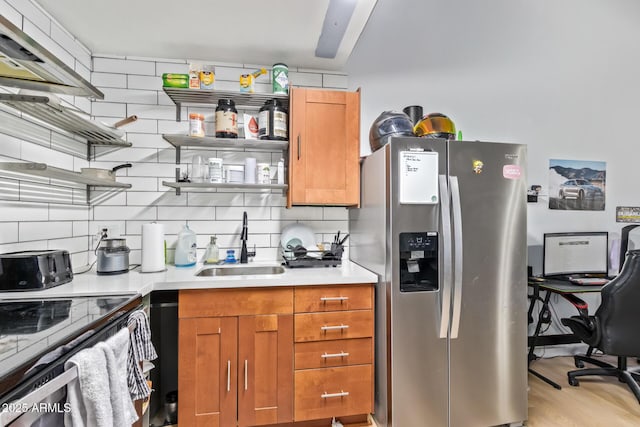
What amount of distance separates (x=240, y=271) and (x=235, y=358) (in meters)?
0.60

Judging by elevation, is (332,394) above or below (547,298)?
below

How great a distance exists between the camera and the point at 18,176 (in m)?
1.51

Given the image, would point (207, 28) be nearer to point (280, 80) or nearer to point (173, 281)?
point (280, 80)

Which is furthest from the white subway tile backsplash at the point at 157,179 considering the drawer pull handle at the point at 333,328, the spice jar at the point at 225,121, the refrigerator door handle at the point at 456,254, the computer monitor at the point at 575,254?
the computer monitor at the point at 575,254

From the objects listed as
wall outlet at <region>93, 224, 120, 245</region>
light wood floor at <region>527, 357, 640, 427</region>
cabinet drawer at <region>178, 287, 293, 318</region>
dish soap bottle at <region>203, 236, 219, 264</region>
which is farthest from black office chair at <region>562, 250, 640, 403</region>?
wall outlet at <region>93, 224, 120, 245</region>

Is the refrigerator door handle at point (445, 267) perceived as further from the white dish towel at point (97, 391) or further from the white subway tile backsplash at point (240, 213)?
the white dish towel at point (97, 391)

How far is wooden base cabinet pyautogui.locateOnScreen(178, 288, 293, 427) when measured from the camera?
1605 mm

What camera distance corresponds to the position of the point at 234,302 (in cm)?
164

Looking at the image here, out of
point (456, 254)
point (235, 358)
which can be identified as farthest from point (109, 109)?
point (456, 254)

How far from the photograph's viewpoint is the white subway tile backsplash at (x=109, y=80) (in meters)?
2.13

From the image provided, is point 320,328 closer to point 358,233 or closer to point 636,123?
point 358,233

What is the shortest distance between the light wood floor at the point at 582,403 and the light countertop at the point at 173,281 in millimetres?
1480

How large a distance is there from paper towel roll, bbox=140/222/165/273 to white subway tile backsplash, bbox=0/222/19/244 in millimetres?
554

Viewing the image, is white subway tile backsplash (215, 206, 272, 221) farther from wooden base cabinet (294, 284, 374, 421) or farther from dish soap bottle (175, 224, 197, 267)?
wooden base cabinet (294, 284, 374, 421)
